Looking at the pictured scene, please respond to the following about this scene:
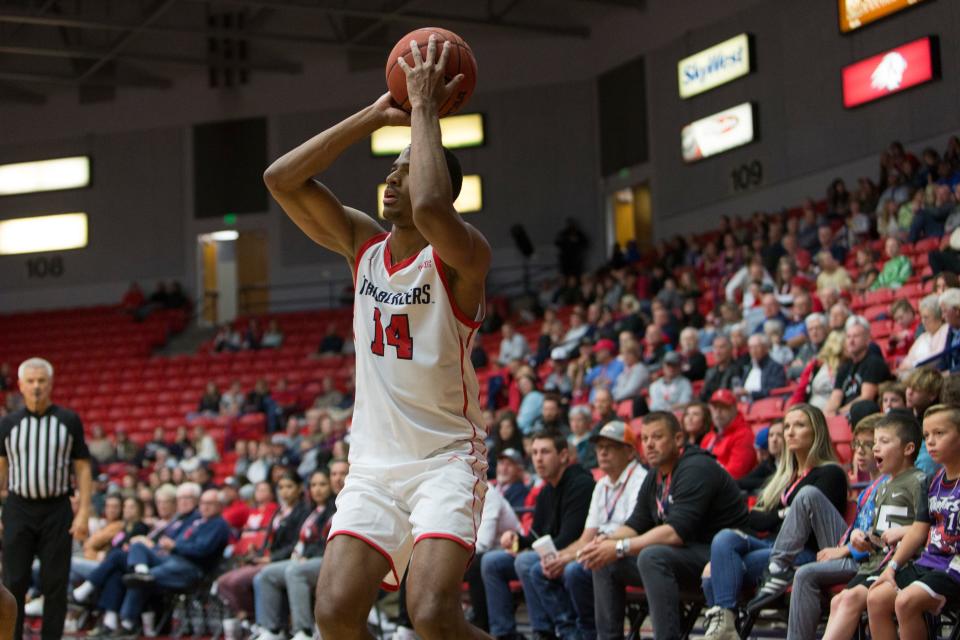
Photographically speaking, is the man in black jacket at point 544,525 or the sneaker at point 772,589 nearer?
the sneaker at point 772,589

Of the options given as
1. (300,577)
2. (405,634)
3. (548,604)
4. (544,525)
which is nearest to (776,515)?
(548,604)

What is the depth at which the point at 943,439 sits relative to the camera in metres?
5.38

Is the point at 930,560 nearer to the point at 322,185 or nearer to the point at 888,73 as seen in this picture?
the point at 322,185

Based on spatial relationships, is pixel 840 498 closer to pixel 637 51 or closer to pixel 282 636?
pixel 282 636

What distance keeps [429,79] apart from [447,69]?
0.43 feet

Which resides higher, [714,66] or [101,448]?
[714,66]

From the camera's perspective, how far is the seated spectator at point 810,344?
10.9 metres

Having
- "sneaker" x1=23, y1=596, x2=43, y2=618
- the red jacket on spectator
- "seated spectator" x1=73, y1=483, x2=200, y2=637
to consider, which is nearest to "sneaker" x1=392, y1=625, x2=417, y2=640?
the red jacket on spectator

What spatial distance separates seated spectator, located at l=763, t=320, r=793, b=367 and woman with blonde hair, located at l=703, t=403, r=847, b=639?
462 centimetres

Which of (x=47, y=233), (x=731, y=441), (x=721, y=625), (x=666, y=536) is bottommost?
(x=721, y=625)

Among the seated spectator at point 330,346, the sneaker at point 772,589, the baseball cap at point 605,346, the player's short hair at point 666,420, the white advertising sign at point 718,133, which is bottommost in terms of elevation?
the sneaker at point 772,589

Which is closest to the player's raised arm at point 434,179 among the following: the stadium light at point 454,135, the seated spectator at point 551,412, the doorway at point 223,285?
the seated spectator at point 551,412

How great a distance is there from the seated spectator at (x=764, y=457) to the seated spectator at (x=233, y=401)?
12.0 meters

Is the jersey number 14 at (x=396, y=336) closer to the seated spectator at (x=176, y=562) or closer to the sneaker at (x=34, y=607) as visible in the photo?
the seated spectator at (x=176, y=562)
